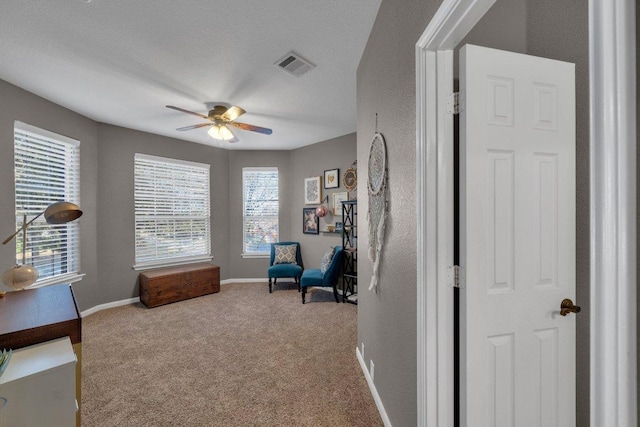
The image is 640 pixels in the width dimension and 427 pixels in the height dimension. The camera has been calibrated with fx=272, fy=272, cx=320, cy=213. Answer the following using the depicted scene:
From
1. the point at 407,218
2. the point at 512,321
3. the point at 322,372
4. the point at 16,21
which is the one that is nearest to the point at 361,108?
the point at 407,218

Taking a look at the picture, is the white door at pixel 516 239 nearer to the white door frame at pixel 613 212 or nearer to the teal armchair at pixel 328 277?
the white door frame at pixel 613 212

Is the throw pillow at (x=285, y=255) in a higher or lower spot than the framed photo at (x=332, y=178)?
lower

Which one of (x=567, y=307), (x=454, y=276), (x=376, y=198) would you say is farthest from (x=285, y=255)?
(x=567, y=307)

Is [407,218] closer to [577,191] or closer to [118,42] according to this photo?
[577,191]

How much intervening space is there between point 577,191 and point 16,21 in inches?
137

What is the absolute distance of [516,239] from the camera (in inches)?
46.6

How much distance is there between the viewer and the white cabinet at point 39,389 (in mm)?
1107

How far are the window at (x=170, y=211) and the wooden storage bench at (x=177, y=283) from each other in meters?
0.31

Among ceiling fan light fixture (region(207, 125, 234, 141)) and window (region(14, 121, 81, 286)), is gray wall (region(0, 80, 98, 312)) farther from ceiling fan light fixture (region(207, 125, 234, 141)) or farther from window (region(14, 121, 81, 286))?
ceiling fan light fixture (region(207, 125, 234, 141))

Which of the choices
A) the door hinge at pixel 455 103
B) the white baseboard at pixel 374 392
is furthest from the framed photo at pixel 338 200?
the door hinge at pixel 455 103

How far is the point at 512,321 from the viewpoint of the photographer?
1172mm

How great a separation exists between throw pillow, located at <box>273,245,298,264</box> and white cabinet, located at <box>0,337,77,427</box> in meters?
3.62

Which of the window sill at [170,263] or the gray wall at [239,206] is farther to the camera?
the gray wall at [239,206]

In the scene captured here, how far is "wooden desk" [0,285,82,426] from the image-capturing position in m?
1.30
